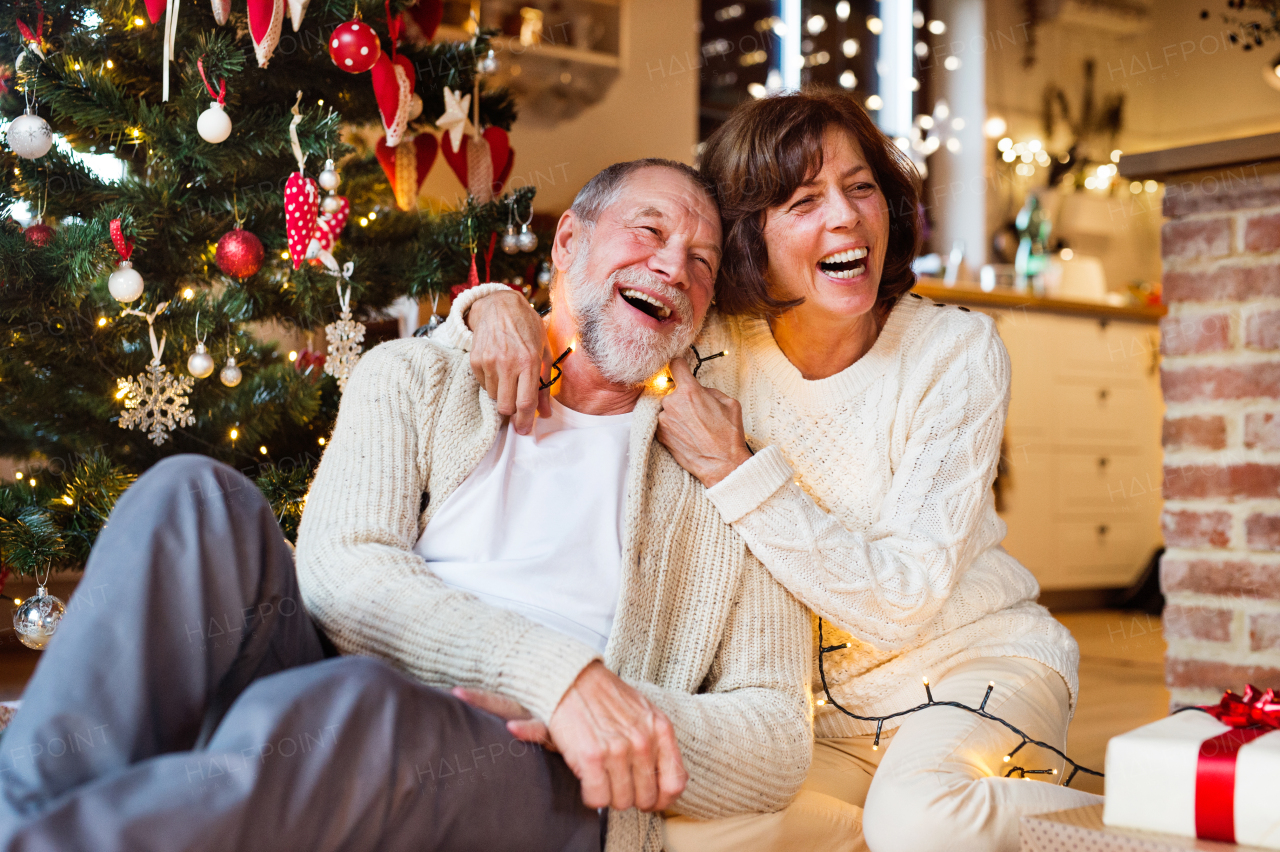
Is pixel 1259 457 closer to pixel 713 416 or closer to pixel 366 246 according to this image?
pixel 713 416

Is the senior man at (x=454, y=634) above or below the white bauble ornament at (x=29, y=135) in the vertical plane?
below

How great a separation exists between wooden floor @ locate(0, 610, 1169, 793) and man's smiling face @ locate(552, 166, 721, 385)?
1.01 metres

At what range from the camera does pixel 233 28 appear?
1.79 metres

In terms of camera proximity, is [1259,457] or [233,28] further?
[1259,457]

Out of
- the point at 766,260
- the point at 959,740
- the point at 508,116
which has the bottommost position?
the point at 959,740

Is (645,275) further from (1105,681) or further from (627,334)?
(1105,681)

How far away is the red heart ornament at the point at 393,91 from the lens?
1.79 m

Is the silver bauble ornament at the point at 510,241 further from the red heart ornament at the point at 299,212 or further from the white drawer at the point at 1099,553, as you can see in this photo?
the white drawer at the point at 1099,553

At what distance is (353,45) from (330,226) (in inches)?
10.7

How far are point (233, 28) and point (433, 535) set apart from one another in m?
1.00

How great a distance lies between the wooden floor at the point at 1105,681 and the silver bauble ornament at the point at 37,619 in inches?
18.4

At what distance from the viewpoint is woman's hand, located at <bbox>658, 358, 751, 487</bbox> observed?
1311mm

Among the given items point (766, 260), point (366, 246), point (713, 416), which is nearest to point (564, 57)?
point (366, 246)

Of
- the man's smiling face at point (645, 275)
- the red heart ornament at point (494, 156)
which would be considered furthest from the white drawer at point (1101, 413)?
the man's smiling face at point (645, 275)
